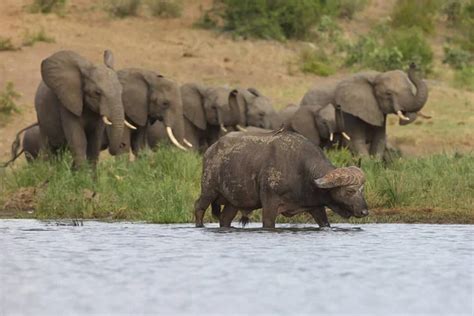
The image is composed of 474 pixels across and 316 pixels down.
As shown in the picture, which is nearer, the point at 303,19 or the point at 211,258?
the point at 211,258

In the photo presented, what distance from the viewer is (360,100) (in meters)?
21.7

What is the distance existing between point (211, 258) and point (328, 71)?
22620 mm

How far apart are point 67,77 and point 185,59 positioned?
14830mm

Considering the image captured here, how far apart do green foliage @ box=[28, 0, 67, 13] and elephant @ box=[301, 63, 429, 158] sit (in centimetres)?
1607

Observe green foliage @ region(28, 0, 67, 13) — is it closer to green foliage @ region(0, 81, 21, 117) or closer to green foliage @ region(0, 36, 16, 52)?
green foliage @ region(0, 36, 16, 52)

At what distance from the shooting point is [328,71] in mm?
32719

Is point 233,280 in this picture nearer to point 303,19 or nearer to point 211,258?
point 211,258

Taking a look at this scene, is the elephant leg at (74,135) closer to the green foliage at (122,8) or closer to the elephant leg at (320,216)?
the elephant leg at (320,216)

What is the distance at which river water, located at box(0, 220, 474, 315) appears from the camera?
810 centimetres

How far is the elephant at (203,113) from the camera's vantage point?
77.1 feet

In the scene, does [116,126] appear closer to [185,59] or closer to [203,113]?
[203,113]

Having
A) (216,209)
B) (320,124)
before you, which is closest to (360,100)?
(320,124)

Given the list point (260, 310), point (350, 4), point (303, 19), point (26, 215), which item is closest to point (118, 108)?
point (26, 215)

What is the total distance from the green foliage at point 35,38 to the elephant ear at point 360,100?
11.9m
